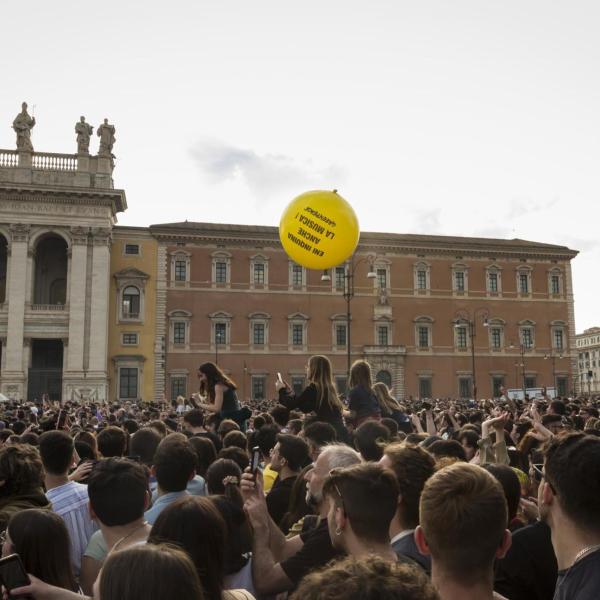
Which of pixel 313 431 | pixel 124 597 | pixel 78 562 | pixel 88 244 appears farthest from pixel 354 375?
pixel 88 244

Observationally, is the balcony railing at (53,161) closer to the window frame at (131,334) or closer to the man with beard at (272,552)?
the window frame at (131,334)

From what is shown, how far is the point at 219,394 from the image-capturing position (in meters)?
8.52

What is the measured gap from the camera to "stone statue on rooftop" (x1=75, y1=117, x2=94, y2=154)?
140 feet

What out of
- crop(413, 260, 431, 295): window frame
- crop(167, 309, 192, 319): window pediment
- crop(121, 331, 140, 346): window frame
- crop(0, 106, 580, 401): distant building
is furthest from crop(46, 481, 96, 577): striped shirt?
crop(413, 260, 431, 295): window frame

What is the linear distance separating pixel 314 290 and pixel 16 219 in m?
21.3

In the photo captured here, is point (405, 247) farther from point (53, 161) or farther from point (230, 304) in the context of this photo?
point (53, 161)

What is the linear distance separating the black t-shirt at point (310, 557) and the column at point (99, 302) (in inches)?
1543

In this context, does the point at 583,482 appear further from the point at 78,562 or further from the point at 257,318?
the point at 257,318

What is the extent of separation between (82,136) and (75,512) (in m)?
42.1

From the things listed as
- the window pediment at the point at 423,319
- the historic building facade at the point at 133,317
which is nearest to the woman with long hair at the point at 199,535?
the historic building facade at the point at 133,317

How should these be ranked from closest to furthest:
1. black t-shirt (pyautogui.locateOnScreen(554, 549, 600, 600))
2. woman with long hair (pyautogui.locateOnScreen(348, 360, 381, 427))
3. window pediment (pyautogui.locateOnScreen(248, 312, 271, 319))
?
black t-shirt (pyautogui.locateOnScreen(554, 549, 600, 600))
woman with long hair (pyautogui.locateOnScreen(348, 360, 381, 427))
window pediment (pyautogui.locateOnScreen(248, 312, 271, 319))

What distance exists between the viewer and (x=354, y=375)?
8.43 metres

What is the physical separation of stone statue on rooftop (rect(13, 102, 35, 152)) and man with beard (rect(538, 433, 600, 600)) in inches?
1737

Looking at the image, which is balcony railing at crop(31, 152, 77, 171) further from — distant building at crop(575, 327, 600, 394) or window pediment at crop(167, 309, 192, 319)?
distant building at crop(575, 327, 600, 394)
